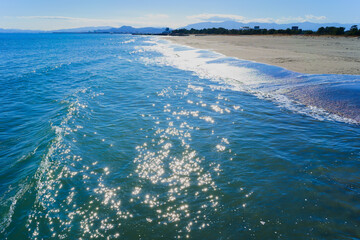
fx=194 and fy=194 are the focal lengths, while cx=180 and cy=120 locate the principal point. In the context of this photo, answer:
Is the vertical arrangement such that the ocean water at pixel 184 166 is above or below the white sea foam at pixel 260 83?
below

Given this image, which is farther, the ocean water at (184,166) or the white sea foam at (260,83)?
the white sea foam at (260,83)

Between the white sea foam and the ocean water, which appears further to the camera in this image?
the white sea foam

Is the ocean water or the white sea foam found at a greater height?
the white sea foam

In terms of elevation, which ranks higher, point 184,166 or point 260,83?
point 260,83

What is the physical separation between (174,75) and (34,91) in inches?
588

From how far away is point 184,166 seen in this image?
7.71 meters

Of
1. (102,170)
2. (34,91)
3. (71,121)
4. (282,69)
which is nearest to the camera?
(102,170)

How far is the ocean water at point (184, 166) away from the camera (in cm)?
532

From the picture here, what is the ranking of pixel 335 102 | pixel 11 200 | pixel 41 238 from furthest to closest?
pixel 335 102
pixel 11 200
pixel 41 238

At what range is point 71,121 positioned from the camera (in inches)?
473

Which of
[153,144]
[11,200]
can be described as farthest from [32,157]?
[153,144]

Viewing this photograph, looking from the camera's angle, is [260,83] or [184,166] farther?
[260,83]

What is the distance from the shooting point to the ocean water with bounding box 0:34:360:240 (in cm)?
532

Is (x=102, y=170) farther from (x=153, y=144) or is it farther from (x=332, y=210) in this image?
(x=332, y=210)
